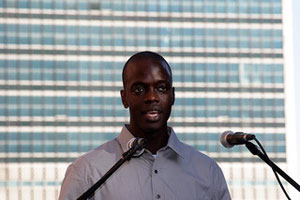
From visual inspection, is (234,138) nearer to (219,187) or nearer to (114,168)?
(219,187)

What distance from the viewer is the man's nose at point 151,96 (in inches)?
169

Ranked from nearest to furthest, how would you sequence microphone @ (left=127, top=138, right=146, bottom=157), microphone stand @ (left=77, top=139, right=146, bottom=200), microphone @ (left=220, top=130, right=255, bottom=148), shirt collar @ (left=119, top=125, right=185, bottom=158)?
microphone stand @ (left=77, top=139, right=146, bottom=200), microphone @ (left=127, top=138, right=146, bottom=157), microphone @ (left=220, top=130, right=255, bottom=148), shirt collar @ (left=119, top=125, right=185, bottom=158)

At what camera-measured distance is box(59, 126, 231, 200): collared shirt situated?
4254 millimetres

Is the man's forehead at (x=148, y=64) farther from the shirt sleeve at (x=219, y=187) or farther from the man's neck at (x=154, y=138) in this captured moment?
the shirt sleeve at (x=219, y=187)

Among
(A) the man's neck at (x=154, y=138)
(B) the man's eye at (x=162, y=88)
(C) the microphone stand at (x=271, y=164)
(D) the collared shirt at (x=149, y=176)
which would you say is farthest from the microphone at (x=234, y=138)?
(B) the man's eye at (x=162, y=88)

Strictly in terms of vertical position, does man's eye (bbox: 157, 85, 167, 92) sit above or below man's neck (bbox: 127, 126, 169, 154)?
above

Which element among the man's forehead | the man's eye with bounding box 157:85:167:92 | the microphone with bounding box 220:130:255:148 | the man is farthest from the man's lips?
the microphone with bounding box 220:130:255:148

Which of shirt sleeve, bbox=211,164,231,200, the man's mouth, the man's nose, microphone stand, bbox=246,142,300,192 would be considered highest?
the man's nose

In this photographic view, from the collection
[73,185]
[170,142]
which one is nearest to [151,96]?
[170,142]

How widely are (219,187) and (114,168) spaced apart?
675 millimetres

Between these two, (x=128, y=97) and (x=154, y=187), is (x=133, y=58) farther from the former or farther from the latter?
(x=154, y=187)

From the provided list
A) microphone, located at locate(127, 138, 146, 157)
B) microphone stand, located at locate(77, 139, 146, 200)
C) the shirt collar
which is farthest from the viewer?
the shirt collar

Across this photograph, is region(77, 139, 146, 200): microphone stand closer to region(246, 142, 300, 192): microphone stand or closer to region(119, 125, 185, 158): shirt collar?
region(119, 125, 185, 158): shirt collar

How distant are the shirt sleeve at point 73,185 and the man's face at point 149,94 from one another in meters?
0.42
